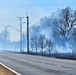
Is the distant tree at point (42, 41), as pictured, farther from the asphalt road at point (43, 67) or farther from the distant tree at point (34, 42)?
the asphalt road at point (43, 67)

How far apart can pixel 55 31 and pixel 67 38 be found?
3426mm

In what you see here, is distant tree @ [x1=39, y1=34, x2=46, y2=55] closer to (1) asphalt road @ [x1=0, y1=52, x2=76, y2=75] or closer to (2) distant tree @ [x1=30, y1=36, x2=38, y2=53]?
(2) distant tree @ [x1=30, y1=36, x2=38, y2=53]

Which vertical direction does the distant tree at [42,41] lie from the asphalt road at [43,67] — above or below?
above

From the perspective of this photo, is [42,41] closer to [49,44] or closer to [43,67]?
[49,44]

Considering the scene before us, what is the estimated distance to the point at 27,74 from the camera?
80.2ft

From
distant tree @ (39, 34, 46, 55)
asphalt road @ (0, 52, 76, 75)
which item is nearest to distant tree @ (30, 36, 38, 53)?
distant tree @ (39, 34, 46, 55)

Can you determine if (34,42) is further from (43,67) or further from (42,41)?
(43,67)

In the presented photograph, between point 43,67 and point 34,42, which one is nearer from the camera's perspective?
point 43,67

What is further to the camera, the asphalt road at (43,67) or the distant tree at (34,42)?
the distant tree at (34,42)

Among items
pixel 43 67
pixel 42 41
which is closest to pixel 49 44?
pixel 42 41

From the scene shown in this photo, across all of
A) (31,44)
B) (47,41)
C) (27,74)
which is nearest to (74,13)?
(47,41)

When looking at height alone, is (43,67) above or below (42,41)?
below

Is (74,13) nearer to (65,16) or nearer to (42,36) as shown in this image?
(65,16)

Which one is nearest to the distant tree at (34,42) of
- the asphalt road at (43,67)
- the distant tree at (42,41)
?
the distant tree at (42,41)
